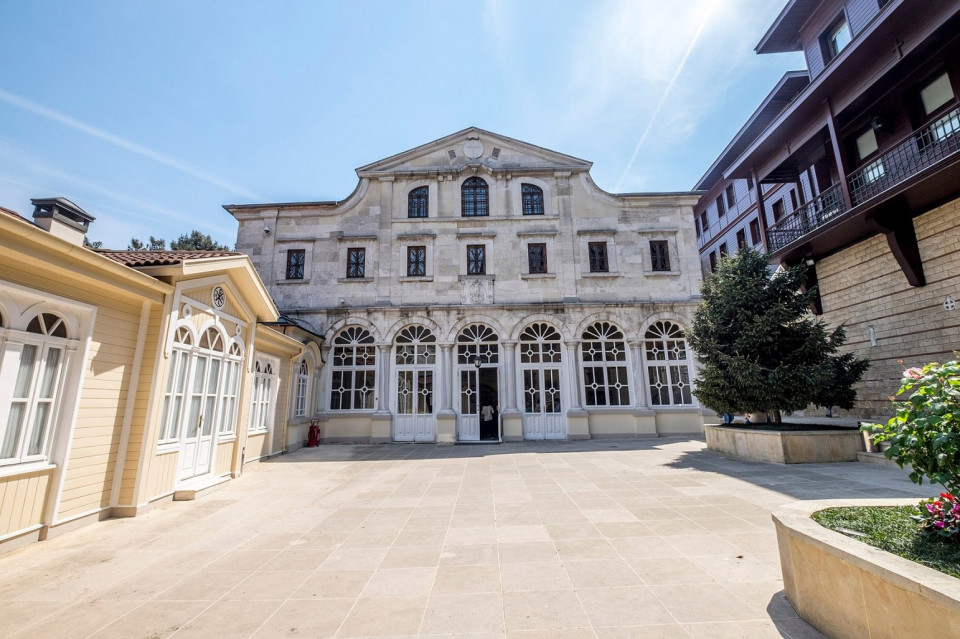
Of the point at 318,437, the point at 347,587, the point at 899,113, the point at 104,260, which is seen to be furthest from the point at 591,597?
the point at 899,113

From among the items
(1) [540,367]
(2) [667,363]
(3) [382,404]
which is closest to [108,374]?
(3) [382,404]

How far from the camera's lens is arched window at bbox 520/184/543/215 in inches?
653

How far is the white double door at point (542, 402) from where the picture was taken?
1455 cm

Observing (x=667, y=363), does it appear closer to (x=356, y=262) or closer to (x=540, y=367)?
(x=540, y=367)

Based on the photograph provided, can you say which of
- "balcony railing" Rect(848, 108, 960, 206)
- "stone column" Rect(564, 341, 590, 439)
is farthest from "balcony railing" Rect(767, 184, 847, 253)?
"stone column" Rect(564, 341, 590, 439)

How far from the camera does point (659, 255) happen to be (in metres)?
16.1

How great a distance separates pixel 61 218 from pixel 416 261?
10936 millimetres

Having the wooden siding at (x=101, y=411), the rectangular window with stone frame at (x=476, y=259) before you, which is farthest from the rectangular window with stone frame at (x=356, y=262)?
the wooden siding at (x=101, y=411)

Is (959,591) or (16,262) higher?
(16,262)

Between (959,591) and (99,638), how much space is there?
535cm

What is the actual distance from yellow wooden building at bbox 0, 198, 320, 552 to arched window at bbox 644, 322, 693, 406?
13.1 meters

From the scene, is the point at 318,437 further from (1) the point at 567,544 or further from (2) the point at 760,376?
(2) the point at 760,376

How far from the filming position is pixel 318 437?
1375 centimetres

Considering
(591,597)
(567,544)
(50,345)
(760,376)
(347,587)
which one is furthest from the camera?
(760,376)
